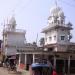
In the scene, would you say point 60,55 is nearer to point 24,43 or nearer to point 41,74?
point 41,74

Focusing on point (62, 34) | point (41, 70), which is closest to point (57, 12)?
point (62, 34)

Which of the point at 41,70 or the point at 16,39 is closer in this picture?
the point at 41,70

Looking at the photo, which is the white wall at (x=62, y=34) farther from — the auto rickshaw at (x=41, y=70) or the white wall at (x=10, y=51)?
the auto rickshaw at (x=41, y=70)

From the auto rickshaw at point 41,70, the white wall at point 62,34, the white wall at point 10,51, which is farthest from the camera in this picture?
the white wall at point 10,51

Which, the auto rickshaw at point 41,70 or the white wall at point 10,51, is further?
the white wall at point 10,51

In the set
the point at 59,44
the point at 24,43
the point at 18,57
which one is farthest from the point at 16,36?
the point at 59,44

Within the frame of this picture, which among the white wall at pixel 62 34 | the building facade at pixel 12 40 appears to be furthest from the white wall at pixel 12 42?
the white wall at pixel 62 34

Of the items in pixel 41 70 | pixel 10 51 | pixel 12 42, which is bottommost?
pixel 41 70

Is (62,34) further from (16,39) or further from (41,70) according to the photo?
(41,70)

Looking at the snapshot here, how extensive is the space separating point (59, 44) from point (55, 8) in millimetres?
9119

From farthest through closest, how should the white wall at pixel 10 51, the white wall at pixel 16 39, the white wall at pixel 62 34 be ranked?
the white wall at pixel 16 39 < the white wall at pixel 10 51 < the white wall at pixel 62 34

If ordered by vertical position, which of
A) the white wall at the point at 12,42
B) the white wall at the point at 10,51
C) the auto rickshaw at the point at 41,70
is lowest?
the auto rickshaw at the point at 41,70

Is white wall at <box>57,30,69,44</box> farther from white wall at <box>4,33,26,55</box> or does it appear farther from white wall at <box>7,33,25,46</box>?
white wall at <box>7,33,25,46</box>

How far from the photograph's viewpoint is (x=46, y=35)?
51.8 m
